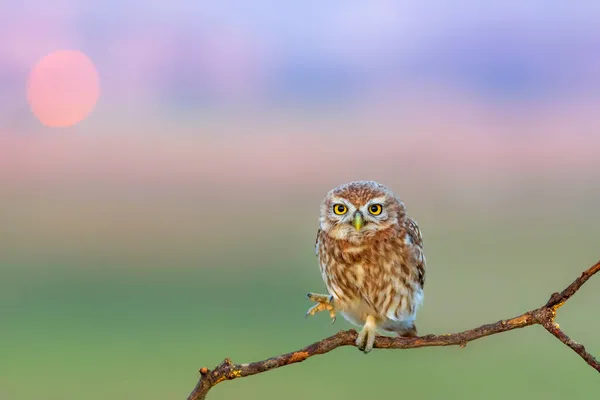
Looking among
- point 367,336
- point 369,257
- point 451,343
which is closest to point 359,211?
point 369,257

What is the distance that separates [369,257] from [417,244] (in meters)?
0.33

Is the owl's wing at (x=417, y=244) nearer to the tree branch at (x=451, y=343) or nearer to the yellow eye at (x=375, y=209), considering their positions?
the yellow eye at (x=375, y=209)

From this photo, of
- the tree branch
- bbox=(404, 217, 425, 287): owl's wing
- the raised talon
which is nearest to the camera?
the tree branch

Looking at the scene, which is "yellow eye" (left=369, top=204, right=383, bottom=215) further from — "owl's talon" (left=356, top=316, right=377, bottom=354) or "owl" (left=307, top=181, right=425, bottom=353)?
"owl's talon" (left=356, top=316, right=377, bottom=354)

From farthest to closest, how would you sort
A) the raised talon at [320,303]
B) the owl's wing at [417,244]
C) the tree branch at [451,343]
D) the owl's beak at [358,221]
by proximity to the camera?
the owl's wing at [417,244] < the owl's beak at [358,221] < the raised talon at [320,303] < the tree branch at [451,343]

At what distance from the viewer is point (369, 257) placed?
2533mm

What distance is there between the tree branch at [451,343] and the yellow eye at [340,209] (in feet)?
2.37

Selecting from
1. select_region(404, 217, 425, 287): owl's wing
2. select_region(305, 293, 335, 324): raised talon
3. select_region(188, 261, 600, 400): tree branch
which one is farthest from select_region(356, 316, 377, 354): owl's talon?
select_region(188, 261, 600, 400): tree branch

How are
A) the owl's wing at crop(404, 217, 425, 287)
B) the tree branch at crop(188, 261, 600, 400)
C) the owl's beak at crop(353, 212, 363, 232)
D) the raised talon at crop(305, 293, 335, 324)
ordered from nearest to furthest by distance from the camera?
the tree branch at crop(188, 261, 600, 400) < the raised talon at crop(305, 293, 335, 324) < the owl's beak at crop(353, 212, 363, 232) < the owl's wing at crop(404, 217, 425, 287)

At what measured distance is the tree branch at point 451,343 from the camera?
1476 millimetres

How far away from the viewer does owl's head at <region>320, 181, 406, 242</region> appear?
2346 millimetres

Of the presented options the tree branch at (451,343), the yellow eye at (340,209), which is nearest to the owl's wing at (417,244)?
the yellow eye at (340,209)

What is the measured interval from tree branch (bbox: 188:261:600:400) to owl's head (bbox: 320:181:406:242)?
706 millimetres

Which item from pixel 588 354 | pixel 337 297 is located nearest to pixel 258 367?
pixel 588 354
